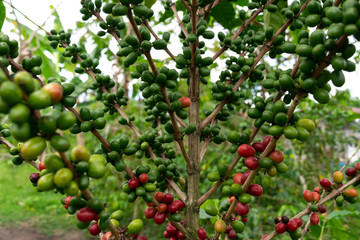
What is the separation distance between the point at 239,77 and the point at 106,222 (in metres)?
0.96

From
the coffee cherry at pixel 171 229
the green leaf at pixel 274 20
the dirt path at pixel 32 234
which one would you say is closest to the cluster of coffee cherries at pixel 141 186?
the coffee cherry at pixel 171 229

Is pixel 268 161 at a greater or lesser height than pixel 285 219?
greater

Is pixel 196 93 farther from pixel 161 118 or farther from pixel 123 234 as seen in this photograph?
pixel 123 234

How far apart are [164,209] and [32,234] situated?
22.9 ft

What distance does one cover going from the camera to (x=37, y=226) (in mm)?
7141

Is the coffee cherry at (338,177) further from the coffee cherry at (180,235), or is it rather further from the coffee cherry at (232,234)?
the coffee cherry at (180,235)

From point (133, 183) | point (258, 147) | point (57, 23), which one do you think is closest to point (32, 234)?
point (57, 23)

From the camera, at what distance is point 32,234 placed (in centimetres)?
671

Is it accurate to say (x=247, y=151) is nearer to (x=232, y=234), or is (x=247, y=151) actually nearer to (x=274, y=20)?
(x=232, y=234)

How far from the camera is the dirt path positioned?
650 cm

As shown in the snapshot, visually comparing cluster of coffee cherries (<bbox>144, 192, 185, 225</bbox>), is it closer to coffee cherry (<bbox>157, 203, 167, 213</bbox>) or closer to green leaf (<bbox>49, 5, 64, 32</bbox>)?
coffee cherry (<bbox>157, 203, 167, 213</bbox>)

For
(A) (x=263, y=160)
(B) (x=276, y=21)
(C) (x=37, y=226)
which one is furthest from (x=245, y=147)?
(C) (x=37, y=226)

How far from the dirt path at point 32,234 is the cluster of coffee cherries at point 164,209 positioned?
606cm

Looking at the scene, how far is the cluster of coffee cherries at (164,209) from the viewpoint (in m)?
1.23
